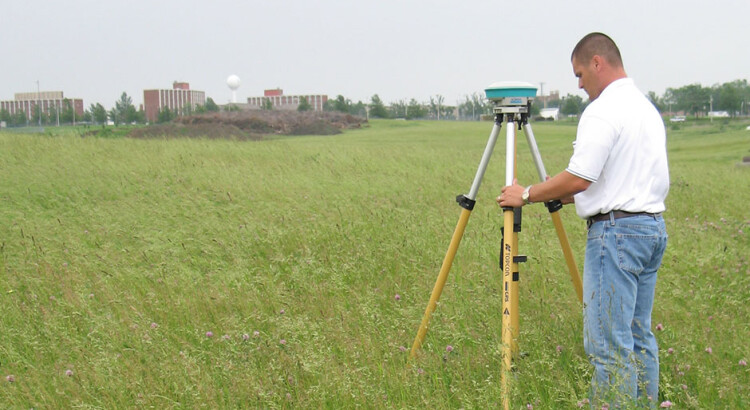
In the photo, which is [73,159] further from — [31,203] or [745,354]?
[745,354]

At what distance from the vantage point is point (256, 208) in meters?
8.79

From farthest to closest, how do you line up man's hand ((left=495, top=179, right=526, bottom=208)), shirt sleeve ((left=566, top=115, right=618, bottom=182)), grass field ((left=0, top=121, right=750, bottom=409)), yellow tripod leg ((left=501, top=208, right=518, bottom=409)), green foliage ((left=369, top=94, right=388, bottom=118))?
green foliage ((left=369, top=94, right=388, bottom=118))
grass field ((left=0, top=121, right=750, bottom=409))
yellow tripod leg ((left=501, top=208, right=518, bottom=409))
man's hand ((left=495, top=179, right=526, bottom=208))
shirt sleeve ((left=566, top=115, right=618, bottom=182))

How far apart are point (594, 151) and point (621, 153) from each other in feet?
0.54

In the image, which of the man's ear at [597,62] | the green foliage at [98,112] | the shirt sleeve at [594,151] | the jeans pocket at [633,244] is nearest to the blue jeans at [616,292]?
the jeans pocket at [633,244]

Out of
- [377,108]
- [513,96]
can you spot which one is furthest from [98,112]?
[513,96]

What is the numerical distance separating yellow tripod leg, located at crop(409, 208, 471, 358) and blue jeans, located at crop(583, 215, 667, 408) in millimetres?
742

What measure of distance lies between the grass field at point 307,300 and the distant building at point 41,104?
3905cm

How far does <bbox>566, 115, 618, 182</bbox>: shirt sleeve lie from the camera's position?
2.90 meters

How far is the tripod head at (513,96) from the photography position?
11.2ft

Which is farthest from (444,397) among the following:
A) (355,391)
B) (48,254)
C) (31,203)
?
(31,203)

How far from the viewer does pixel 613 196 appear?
9.95ft

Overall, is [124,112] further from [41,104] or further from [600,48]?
[600,48]

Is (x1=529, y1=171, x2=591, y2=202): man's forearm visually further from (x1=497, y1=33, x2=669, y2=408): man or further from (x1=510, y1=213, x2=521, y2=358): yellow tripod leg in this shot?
(x1=510, y1=213, x2=521, y2=358): yellow tripod leg

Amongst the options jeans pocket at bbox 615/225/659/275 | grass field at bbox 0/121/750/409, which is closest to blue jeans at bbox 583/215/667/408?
jeans pocket at bbox 615/225/659/275
